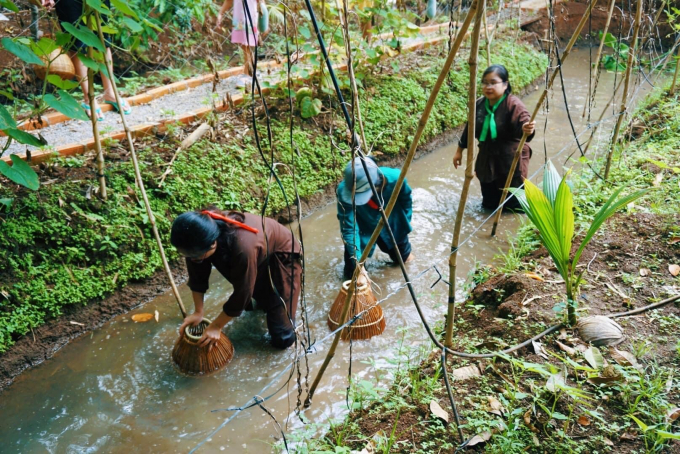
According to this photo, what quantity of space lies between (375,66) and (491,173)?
2.79 meters

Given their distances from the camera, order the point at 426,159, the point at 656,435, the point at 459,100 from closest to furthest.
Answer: the point at 656,435 < the point at 426,159 < the point at 459,100

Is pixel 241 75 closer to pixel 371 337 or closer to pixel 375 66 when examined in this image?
pixel 375 66

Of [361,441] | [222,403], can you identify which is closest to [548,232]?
[361,441]

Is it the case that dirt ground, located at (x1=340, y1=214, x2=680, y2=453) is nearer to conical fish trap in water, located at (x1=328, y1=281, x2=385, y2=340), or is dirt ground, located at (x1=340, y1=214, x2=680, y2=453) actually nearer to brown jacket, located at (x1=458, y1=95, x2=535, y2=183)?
conical fish trap in water, located at (x1=328, y1=281, x2=385, y2=340)

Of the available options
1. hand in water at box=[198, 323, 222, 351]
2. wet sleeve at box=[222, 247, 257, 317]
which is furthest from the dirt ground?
hand in water at box=[198, 323, 222, 351]

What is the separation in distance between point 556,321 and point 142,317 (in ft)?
10.5

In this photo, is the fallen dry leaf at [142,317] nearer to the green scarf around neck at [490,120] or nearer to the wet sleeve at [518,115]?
the green scarf around neck at [490,120]

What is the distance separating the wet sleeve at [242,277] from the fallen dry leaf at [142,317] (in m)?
1.24

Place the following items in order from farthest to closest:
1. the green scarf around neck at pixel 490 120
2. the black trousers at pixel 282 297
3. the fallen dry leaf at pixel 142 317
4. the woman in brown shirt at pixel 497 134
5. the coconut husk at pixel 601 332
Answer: the green scarf around neck at pixel 490 120, the woman in brown shirt at pixel 497 134, the fallen dry leaf at pixel 142 317, the black trousers at pixel 282 297, the coconut husk at pixel 601 332

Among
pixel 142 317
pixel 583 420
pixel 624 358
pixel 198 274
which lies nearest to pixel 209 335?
pixel 198 274

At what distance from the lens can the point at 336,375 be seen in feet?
11.8

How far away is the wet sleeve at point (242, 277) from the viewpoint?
3203mm

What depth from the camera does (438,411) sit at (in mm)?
2562

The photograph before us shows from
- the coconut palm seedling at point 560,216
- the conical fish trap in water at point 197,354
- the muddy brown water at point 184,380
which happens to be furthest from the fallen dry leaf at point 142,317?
the coconut palm seedling at point 560,216
